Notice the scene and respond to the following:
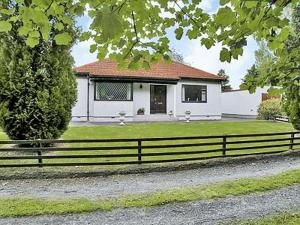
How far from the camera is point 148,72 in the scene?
81.1 ft

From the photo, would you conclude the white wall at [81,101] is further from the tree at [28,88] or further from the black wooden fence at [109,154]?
the tree at [28,88]

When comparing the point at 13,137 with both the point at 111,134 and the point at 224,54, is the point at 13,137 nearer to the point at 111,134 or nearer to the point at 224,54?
the point at 111,134

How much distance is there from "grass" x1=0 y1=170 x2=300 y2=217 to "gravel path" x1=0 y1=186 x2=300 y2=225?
8.3 inches

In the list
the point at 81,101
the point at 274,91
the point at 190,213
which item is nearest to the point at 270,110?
the point at 81,101

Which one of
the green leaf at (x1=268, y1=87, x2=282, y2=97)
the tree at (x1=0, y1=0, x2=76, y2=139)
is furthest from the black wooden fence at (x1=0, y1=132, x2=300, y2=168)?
the green leaf at (x1=268, y1=87, x2=282, y2=97)

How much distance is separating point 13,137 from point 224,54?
952 cm

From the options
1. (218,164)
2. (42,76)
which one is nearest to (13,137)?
(42,76)

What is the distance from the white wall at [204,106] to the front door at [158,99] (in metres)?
1.05

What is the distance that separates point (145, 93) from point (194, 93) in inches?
169

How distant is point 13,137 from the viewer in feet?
35.1

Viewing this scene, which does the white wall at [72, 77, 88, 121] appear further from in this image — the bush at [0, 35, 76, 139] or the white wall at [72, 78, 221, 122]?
the bush at [0, 35, 76, 139]

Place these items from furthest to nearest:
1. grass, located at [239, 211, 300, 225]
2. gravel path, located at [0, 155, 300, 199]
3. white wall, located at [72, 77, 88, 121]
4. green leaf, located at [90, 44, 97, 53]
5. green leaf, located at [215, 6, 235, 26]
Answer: white wall, located at [72, 77, 88, 121] → gravel path, located at [0, 155, 300, 199] → grass, located at [239, 211, 300, 225] → green leaf, located at [90, 44, 97, 53] → green leaf, located at [215, 6, 235, 26]

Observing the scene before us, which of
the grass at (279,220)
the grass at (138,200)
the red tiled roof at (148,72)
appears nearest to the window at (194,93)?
the red tiled roof at (148,72)

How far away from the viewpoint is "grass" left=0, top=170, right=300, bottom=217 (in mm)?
5660
